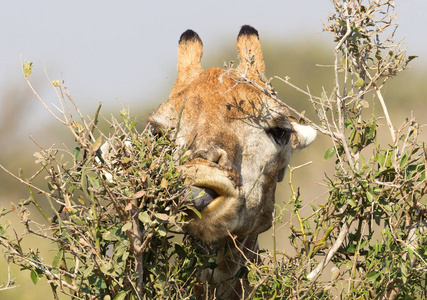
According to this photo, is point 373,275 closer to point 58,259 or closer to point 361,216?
point 361,216

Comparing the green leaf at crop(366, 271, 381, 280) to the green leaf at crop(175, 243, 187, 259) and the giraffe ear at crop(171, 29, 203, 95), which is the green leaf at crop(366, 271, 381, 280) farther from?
the giraffe ear at crop(171, 29, 203, 95)

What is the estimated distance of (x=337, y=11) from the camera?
190 inches

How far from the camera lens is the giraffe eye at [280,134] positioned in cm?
530

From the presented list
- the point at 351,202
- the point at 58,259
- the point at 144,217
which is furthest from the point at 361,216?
the point at 58,259

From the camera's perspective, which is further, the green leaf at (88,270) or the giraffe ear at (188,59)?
the giraffe ear at (188,59)

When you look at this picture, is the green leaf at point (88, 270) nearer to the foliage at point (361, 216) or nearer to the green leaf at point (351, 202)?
the foliage at point (361, 216)

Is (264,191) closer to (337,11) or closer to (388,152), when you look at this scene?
(388,152)

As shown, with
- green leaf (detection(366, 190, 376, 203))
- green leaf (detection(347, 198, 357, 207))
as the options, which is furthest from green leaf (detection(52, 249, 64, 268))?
green leaf (detection(366, 190, 376, 203))

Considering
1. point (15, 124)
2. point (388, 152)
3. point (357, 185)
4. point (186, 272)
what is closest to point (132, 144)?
point (186, 272)

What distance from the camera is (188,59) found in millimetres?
6051

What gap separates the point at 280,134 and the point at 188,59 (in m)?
1.22

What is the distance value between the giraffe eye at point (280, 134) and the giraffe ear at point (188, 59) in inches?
37.2

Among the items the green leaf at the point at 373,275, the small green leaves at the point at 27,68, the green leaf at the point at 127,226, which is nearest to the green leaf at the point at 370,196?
the green leaf at the point at 373,275

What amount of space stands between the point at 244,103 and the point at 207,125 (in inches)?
18.0
